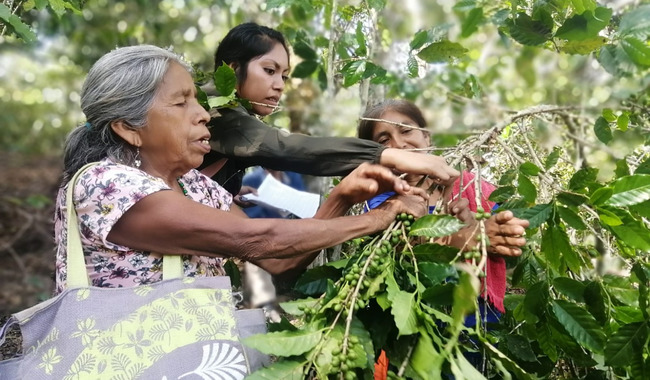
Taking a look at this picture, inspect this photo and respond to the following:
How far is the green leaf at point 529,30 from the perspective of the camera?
6.66 ft

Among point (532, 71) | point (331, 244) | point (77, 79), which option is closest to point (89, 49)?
point (77, 79)

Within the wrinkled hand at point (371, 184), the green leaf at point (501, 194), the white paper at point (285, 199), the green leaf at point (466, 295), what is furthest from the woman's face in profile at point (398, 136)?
the green leaf at point (466, 295)

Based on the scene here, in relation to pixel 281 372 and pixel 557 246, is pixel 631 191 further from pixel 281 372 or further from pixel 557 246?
pixel 281 372

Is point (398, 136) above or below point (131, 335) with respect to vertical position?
below

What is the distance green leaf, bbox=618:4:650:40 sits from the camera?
1.67 metres

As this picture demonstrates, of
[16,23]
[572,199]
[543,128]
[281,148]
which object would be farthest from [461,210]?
[543,128]

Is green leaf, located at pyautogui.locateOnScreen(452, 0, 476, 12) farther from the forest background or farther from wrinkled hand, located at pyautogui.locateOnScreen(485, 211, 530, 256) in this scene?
wrinkled hand, located at pyautogui.locateOnScreen(485, 211, 530, 256)

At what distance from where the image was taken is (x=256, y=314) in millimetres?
1812

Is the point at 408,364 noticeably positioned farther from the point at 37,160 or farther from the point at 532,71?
the point at 37,160

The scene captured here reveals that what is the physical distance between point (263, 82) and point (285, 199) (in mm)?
705

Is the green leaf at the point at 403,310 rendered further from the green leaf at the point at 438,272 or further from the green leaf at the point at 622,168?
the green leaf at the point at 622,168

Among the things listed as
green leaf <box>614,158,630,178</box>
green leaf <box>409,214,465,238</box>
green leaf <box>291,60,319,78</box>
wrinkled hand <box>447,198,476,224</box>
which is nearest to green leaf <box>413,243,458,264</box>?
green leaf <box>409,214,465,238</box>

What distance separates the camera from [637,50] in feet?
5.54

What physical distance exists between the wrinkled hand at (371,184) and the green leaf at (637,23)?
0.80 m
